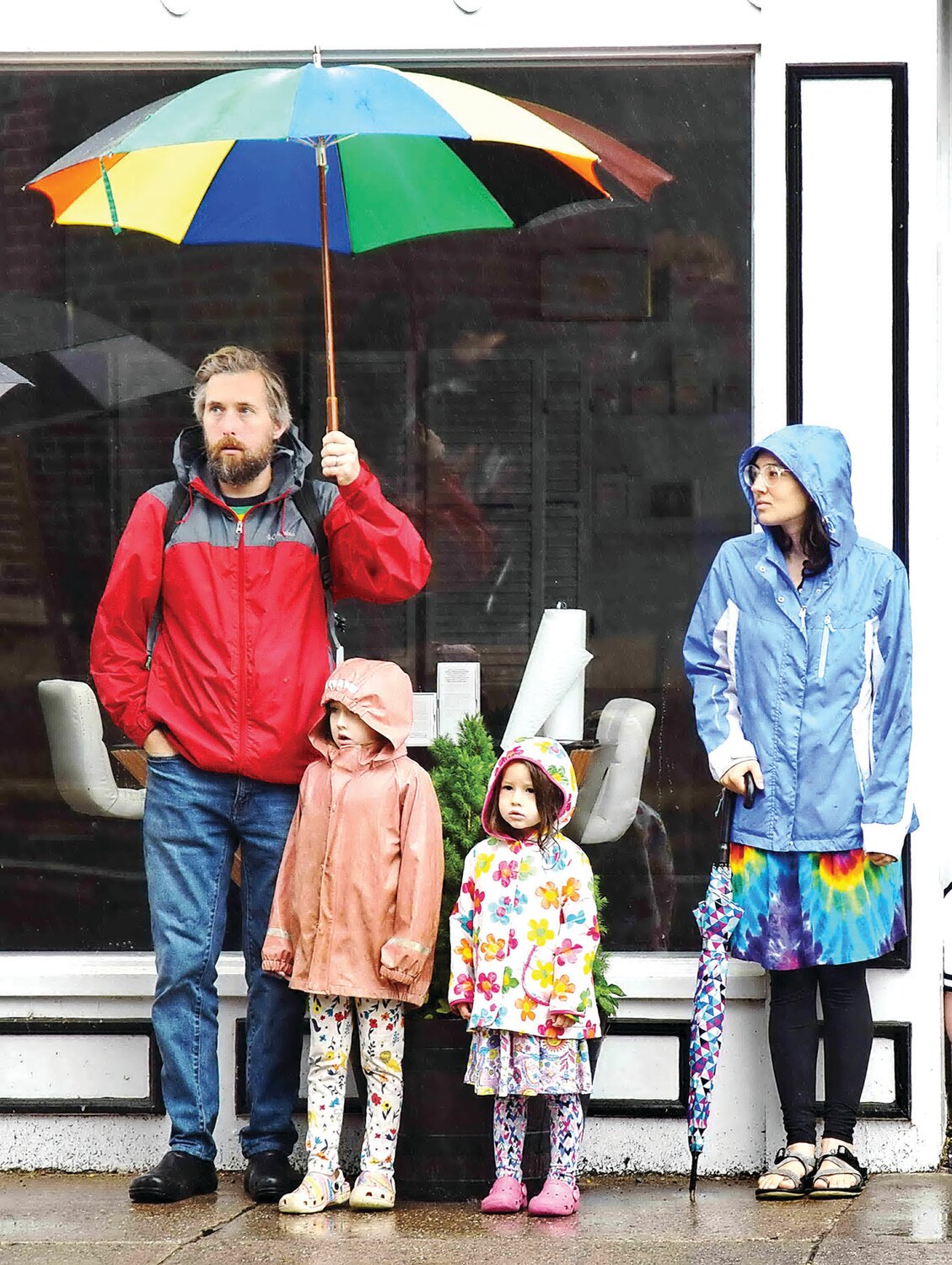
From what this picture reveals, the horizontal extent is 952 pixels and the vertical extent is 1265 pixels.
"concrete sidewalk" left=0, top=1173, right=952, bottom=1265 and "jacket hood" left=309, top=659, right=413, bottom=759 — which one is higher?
"jacket hood" left=309, top=659, right=413, bottom=759

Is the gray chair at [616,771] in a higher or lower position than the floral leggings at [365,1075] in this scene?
higher

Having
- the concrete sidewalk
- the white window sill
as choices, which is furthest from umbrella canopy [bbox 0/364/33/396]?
the concrete sidewalk

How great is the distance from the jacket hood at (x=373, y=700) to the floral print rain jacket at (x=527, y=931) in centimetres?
31

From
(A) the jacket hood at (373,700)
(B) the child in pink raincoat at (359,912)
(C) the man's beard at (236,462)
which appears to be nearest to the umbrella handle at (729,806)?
(B) the child in pink raincoat at (359,912)

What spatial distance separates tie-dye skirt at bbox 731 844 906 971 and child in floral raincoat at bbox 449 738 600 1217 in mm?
471

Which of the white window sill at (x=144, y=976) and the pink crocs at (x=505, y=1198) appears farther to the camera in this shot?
the white window sill at (x=144, y=976)

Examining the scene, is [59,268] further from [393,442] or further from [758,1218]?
[758,1218]

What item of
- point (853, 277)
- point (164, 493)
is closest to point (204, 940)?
point (164, 493)

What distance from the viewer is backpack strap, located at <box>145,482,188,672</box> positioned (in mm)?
5566

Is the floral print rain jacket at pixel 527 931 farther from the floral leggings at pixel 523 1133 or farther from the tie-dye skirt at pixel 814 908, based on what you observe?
the tie-dye skirt at pixel 814 908

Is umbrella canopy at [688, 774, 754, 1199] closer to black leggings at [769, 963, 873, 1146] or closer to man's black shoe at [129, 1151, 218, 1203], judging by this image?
black leggings at [769, 963, 873, 1146]

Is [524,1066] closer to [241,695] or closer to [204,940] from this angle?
[204,940]

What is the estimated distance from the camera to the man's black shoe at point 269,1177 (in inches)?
215

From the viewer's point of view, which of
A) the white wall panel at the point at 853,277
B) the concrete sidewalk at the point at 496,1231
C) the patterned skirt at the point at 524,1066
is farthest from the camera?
the white wall panel at the point at 853,277
